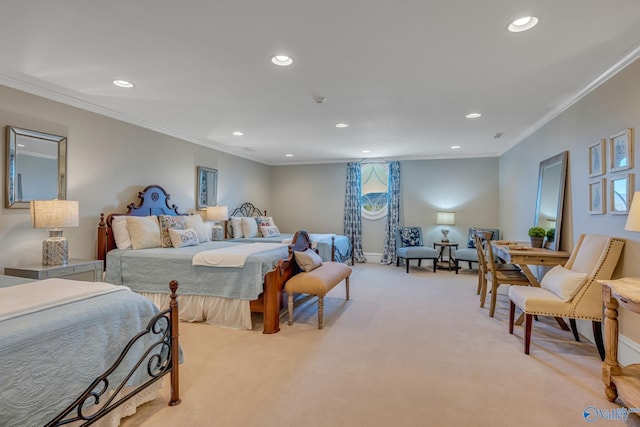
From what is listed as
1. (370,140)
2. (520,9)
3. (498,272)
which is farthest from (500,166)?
(520,9)

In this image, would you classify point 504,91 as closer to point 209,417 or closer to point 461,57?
point 461,57

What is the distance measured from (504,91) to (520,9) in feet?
4.93

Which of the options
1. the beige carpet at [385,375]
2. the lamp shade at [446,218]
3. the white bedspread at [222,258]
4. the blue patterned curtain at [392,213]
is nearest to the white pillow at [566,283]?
the beige carpet at [385,375]

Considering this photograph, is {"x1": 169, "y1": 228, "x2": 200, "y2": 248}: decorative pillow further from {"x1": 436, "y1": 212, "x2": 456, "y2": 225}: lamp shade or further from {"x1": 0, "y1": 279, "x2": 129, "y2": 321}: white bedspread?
{"x1": 436, "y1": 212, "x2": 456, "y2": 225}: lamp shade

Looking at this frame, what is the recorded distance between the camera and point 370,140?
5594mm

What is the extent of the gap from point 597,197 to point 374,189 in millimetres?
5029

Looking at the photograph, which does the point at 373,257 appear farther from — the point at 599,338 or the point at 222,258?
the point at 599,338

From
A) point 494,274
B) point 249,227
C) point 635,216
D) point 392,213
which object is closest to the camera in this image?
point 635,216

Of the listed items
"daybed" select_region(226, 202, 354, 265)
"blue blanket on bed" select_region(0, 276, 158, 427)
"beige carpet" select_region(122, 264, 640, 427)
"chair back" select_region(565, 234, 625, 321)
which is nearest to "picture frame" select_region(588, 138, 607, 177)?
"chair back" select_region(565, 234, 625, 321)

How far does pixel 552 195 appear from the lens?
156 inches

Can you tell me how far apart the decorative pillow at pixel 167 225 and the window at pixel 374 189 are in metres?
4.48

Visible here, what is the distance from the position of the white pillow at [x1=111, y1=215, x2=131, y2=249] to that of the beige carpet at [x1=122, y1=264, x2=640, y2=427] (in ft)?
4.52

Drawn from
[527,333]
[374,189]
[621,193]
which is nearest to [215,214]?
[374,189]

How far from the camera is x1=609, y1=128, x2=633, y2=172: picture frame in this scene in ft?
8.38
